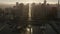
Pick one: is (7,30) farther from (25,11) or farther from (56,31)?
(56,31)

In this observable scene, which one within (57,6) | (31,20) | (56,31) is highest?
(57,6)

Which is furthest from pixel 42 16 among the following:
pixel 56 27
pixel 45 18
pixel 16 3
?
pixel 16 3

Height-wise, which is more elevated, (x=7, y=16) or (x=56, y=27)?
(x=7, y=16)

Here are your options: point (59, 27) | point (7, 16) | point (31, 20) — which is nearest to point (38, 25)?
point (31, 20)

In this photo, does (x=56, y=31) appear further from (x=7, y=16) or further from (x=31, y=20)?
(x=7, y=16)

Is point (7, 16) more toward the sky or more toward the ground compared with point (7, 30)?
more toward the sky

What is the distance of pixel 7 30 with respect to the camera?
2.58m

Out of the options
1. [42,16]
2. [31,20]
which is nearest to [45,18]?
[42,16]

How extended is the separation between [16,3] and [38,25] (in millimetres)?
460

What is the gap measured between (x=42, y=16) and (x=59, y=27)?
299 mm

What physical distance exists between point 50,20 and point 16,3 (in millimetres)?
564

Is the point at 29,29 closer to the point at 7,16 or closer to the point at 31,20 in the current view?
the point at 31,20

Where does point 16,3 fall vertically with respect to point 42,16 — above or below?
above

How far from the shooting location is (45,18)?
2.67 metres
